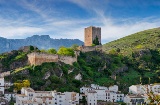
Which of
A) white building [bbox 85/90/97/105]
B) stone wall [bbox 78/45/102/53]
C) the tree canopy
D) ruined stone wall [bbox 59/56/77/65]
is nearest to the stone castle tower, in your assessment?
stone wall [bbox 78/45/102/53]

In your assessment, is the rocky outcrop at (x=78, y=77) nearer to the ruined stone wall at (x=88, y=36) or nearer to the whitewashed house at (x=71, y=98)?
the whitewashed house at (x=71, y=98)

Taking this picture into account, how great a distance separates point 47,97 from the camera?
50.4 m

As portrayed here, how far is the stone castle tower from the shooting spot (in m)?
88.3

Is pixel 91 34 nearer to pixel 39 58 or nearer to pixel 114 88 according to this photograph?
pixel 114 88

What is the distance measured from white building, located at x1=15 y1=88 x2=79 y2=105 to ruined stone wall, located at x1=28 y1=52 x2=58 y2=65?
859 cm

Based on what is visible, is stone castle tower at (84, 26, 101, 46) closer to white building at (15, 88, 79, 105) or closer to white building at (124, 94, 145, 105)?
white building at (124, 94, 145, 105)

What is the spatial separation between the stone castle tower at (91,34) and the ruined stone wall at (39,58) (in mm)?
27693

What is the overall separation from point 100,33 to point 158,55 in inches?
606

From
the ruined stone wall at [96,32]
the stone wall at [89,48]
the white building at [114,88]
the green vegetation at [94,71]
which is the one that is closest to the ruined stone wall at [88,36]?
the ruined stone wall at [96,32]

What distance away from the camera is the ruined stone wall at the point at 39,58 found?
194 ft

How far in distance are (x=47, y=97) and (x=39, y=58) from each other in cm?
1091

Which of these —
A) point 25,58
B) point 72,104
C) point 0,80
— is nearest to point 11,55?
point 25,58

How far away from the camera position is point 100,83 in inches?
2520

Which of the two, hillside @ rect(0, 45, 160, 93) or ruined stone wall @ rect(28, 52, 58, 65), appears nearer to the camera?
hillside @ rect(0, 45, 160, 93)
